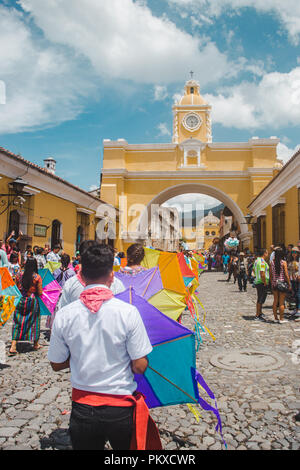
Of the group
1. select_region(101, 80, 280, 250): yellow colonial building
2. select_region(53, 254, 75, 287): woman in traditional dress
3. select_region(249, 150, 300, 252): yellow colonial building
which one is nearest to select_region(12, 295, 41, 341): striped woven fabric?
select_region(53, 254, 75, 287): woman in traditional dress

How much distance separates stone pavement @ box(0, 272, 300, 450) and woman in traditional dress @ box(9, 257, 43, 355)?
259 millimetres

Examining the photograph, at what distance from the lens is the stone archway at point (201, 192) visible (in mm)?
25006

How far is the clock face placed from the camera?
2712 cm

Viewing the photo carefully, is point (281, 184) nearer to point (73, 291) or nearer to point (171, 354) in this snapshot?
point (73, 291)

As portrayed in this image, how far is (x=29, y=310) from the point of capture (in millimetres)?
5762

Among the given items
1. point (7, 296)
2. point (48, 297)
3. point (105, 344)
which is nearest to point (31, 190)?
point (48, 297)

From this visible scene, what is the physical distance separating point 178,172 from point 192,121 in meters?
4.63

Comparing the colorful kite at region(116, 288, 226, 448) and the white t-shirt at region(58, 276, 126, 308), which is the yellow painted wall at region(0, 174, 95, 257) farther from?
the colorful kite at region(116, 288, 226, 448)

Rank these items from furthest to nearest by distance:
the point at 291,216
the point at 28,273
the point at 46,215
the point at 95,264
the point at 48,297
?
the point at 46,215, the point at 291,216, the point at 48,297, the point at 28,273, the point at 95,264

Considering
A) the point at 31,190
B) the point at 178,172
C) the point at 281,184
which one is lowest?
the point at 31,190

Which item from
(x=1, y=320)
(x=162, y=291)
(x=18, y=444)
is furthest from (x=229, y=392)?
(x=1, y=320)

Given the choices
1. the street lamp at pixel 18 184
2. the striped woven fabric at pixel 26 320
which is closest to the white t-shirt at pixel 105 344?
the striped woven fabric at pixel 26 320

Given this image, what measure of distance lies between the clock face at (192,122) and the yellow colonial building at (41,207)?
11257mm

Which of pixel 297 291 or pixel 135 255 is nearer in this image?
pixel 135 255
